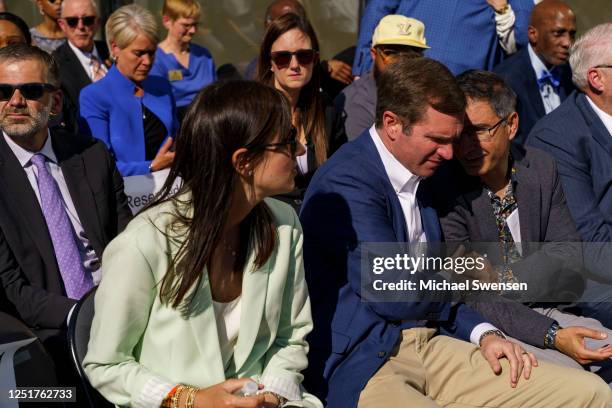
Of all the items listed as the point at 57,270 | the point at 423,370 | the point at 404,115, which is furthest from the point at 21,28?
the point at 423,370

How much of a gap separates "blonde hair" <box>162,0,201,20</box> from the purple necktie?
315cm

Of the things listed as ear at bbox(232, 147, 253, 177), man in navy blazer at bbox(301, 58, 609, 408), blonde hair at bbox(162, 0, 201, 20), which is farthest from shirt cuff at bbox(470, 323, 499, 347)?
blonde hair at bbox(162, 0, 201, 20)

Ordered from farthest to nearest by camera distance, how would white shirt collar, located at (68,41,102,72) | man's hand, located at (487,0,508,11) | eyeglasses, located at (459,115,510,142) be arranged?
man's hand, located at (487,0,508,11)
white shirt collar, located at (68,41,102,72)
eyeglasses, located at (459,115,510,142)

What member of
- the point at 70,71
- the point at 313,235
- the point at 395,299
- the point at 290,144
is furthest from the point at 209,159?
the point at 70,71

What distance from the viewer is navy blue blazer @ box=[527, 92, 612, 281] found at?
15.3ft

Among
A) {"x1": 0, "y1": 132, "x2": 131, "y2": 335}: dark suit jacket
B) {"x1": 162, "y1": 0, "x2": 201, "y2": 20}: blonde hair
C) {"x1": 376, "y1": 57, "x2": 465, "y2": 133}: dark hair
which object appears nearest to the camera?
{"x1": 376, "y1": 57, "x2": 465, "y2": 133}: dark hair

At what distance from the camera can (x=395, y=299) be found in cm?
364

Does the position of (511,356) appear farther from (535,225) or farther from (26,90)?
(26,90)

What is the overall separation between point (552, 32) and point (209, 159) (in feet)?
14.5

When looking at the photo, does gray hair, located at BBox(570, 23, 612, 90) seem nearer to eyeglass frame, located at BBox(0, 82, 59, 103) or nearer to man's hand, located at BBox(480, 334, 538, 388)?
man's hand, located at BBox(480, 334, 538, 388)

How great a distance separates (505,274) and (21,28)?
3.64m

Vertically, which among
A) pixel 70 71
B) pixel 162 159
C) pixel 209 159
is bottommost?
pixel 162 159

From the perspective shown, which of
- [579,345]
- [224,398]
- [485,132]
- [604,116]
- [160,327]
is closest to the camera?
[224,398]

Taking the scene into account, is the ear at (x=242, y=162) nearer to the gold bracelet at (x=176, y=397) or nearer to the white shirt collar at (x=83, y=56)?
the gold bracelet at (x=176, y=397)
